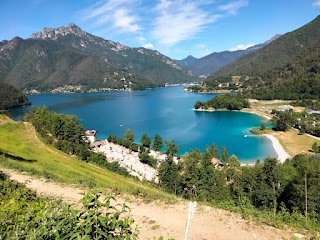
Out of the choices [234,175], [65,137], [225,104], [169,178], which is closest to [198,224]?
[169,178]

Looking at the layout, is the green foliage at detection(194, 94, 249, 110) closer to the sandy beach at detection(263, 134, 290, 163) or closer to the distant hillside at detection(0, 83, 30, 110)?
the sandy beach at detection(263, 134, 290, 163)

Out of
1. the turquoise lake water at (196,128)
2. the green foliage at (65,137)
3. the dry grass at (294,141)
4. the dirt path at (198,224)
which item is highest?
the dirt path at (198,224)

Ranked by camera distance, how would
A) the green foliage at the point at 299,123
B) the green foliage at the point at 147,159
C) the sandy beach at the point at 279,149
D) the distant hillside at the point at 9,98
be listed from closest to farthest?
1. the green foliage at the point at 147,159
2. the sandy beach at the point at 279,149
3. the green foliage at the point at 299,123
4. the distant hillside at the point at 9,98

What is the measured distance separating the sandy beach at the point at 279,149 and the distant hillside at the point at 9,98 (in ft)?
394

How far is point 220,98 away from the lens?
12225 centimetres

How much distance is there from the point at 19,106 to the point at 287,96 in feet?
444

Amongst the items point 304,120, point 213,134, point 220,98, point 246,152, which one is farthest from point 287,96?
point 246,152

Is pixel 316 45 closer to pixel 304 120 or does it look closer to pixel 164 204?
pixel 304 120

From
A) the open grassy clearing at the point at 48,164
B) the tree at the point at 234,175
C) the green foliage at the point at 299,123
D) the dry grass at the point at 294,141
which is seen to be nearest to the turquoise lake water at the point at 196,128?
the dry grass at the point at 294,141

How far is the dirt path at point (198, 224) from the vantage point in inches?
304

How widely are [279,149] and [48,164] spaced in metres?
48.1

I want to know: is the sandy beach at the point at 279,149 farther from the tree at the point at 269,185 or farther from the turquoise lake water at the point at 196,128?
the tree at the point at 269,185

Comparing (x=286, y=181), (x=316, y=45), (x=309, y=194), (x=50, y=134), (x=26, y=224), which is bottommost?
(x=286, y=181)

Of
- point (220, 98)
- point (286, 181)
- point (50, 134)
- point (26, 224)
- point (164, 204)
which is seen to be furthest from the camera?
point (220, 98)
